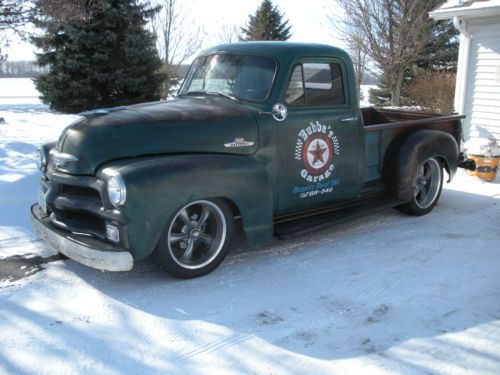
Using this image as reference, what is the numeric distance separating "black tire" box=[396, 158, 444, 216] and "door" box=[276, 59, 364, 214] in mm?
1110

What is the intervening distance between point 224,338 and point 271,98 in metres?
2.25

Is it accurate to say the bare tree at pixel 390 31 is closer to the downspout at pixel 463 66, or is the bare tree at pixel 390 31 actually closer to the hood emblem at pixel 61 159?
the downspout at pixel 463 66

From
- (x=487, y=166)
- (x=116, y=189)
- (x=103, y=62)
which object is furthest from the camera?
(x=103, y=62)

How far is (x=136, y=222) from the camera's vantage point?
3562mm

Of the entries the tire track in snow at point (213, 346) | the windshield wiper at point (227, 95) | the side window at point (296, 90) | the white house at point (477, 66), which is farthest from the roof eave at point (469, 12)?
the tire track in snow at point (213, 346)

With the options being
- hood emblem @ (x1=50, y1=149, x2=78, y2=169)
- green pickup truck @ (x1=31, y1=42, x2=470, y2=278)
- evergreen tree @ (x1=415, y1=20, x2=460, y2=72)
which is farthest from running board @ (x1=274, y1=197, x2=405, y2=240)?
evergreen tree @ (x1=415, y1=20, x2=460, y2=72)

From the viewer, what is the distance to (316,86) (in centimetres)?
484

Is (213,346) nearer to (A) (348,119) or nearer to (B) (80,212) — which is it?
(B) (80,212)

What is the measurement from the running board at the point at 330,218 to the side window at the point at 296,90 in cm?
114

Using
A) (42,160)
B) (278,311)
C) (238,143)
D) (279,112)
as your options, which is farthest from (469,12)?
(42,160)

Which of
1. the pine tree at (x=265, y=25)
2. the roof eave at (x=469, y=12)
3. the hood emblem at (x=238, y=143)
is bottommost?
the hood emblem at (x=238, y=143)

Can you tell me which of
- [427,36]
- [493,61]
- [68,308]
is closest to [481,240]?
[68,308]

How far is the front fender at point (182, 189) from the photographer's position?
11.7 ft

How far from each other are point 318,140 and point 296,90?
0.53 m
